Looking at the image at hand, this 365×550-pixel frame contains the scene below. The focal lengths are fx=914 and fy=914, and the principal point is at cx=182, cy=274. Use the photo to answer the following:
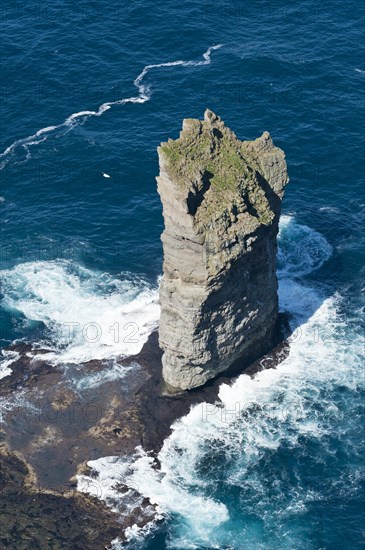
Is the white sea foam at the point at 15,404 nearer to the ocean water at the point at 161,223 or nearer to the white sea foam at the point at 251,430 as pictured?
the ocean water at the point at 161,223

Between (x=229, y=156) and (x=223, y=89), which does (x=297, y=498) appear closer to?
(x=229, y=156)

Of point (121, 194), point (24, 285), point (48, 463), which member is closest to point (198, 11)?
point (121, 194)

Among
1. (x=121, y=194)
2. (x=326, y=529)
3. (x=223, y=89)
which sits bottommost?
(x=326, y=529)

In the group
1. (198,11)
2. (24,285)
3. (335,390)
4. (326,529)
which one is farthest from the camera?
(198,11)

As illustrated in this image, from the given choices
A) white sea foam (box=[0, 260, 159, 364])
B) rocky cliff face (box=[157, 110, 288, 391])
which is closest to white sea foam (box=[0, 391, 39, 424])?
white sea foam (box=[0, 260, 159, 364])

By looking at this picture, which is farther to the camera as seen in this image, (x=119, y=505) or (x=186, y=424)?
(x=186, y=424)

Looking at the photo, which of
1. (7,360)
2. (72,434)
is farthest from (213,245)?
(7,360)

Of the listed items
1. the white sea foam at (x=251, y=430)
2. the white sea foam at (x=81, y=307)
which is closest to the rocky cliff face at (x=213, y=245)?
the white sea foam at (x=251, y=430)
